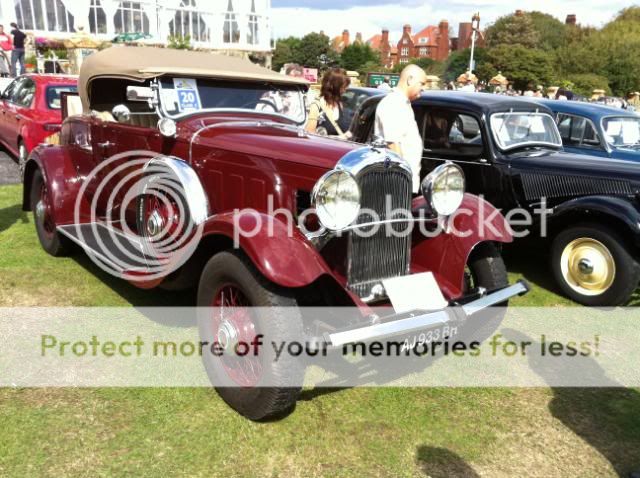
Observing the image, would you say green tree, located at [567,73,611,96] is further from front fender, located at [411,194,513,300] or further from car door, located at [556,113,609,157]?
front fender, located at [411,194,513,300]

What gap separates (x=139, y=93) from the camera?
367 cm

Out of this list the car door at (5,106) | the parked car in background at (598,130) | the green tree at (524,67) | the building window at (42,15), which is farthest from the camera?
the green tree at (524,67)

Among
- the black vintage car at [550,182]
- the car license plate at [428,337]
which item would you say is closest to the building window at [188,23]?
the black vintage car at [550,182]

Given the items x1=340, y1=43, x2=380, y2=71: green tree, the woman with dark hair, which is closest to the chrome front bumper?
the woman with dark hair

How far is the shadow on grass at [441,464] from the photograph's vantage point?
2.52 metres

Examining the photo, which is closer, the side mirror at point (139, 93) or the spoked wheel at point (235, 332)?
the spoked wheel at point (235, 332)

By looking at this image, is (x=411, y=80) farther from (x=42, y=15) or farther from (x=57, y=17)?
(x=42, y=15)

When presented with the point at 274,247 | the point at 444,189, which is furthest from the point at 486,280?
the point at 274,247

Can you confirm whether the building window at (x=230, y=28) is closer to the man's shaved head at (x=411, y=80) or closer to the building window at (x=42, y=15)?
the building window at (x=42, y=15)

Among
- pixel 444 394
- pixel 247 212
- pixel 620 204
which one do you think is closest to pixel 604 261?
Answer: pixel 620 204

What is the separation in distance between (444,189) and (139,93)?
2088mm

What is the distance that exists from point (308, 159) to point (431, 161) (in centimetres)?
275

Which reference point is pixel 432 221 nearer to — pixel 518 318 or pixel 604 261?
pixel 518 318

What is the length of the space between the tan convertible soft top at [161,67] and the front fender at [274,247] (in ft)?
4.76
